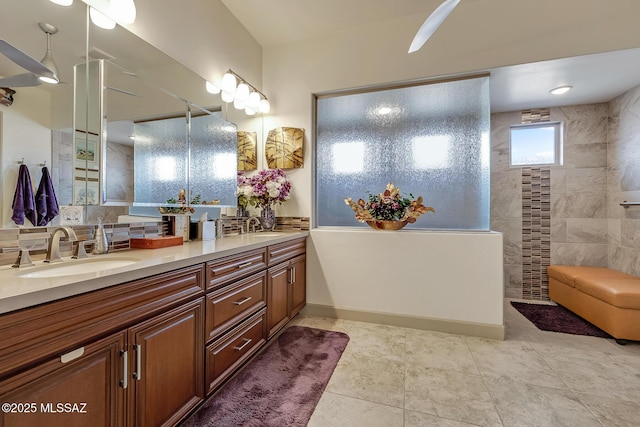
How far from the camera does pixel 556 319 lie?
2.66 metres

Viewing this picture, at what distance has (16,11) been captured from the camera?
1201 millimetres

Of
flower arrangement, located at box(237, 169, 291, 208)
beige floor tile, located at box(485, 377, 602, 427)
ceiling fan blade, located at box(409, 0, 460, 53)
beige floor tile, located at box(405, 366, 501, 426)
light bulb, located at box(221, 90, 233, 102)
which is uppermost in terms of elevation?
ceiling fan blade, located at box(409, 0, 460, 53)

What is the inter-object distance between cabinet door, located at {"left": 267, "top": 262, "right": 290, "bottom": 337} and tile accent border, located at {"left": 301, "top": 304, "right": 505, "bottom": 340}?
A: 0.48 meters

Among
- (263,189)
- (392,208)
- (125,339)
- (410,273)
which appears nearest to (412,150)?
(392,208)

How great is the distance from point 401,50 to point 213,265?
95.0 inches

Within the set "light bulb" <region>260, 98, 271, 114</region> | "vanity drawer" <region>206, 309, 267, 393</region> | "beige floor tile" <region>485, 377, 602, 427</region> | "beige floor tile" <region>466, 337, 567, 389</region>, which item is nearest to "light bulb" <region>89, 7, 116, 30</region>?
"light bulb" <region>260, 98, 271, 114</region>

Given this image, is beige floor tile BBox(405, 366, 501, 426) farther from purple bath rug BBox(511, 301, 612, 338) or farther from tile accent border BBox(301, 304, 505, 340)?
purple bath rug BBox(511, 301, 612, 338)

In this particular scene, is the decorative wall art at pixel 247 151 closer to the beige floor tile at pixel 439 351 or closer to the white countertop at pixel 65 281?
the white countertop at pixel 65 281

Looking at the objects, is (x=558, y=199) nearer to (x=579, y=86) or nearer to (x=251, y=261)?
(x=579, y=86)

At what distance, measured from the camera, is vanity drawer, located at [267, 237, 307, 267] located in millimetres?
2102

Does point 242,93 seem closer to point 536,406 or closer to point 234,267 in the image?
point 234,267

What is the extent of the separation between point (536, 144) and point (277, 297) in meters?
3.35

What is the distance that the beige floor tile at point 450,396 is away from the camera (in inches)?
55.9

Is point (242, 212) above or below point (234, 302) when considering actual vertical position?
above
